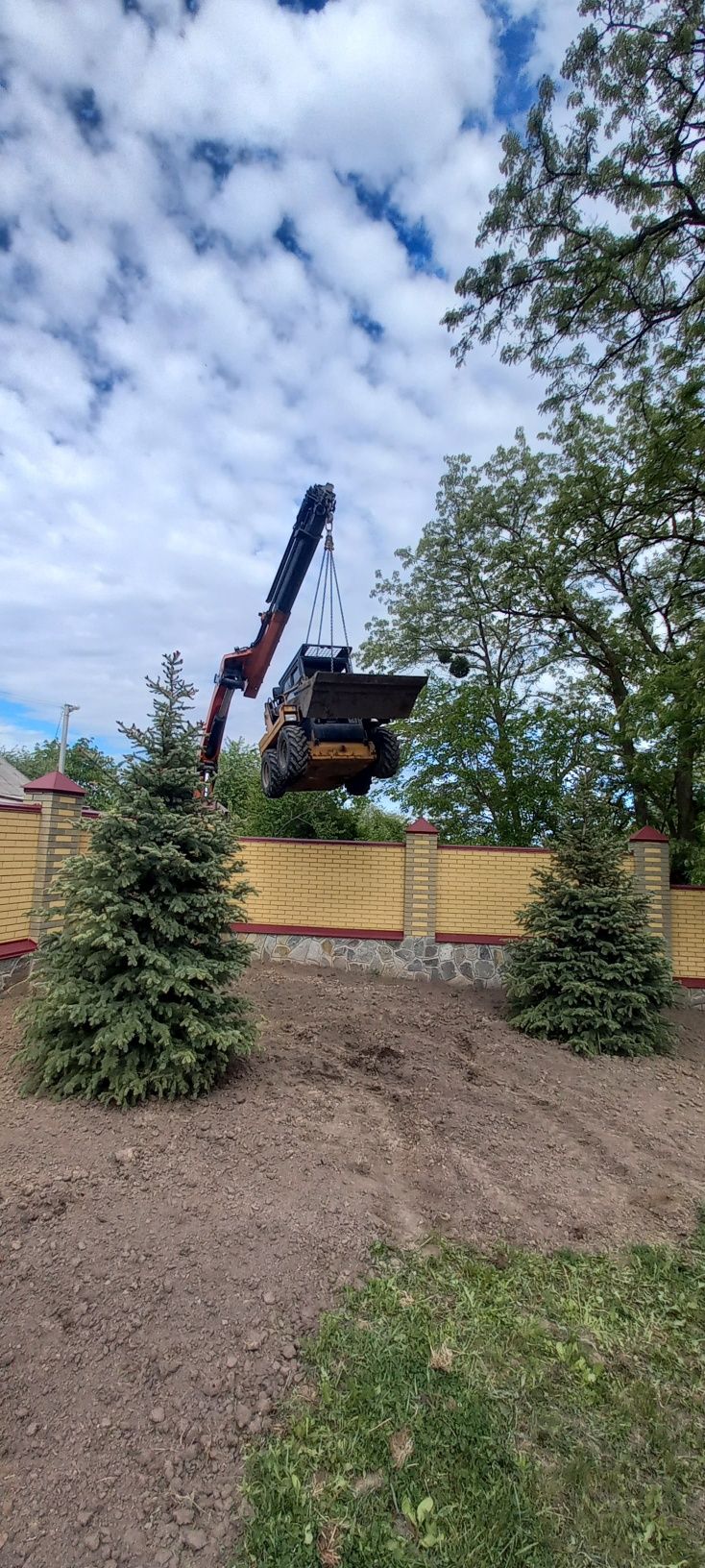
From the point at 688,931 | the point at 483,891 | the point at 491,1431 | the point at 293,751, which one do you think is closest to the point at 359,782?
the point at 293,751

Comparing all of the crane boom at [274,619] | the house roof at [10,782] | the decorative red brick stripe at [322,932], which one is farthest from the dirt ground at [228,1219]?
the house roof at [10,782]

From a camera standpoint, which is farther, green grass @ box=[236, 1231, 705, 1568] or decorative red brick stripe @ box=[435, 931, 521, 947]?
decorative red brick stripe @ box=[435, 931, 521, 947]

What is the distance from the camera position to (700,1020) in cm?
750

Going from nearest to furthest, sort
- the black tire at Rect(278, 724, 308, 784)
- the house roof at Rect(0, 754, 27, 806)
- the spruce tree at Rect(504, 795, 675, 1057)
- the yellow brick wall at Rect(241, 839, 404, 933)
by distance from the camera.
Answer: the spruce tree at Rect(504, 795, 675, 1057) → the black tire at Rect(278, 724, 308, 784) → the yellow brick wall at Rect(241, 839, 404, 933) → the house roof at Rect(0, 754, 27, 806)

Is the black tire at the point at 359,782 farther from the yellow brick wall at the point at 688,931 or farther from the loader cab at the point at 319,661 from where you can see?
the yellow brick wall at the point at 688,931

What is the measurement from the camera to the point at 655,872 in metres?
8.37

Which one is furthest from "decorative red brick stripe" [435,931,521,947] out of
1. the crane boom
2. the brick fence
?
the crane boom

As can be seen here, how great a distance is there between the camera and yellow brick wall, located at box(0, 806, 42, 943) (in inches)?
236

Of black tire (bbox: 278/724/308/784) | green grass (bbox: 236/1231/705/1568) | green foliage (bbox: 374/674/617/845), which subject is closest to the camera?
green grass (bbox: 236/1231/705/1568)

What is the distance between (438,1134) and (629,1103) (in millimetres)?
1702

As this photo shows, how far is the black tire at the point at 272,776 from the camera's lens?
25.1 ft

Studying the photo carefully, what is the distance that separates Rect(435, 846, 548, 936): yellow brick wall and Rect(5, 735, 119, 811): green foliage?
4436 millimetres

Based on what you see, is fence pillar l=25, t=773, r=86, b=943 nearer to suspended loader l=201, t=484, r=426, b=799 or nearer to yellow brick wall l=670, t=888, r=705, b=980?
suspended loader l=201, t=484, r=426, b=799

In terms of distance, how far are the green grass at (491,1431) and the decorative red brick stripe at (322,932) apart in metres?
5.77
